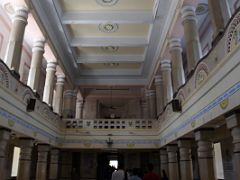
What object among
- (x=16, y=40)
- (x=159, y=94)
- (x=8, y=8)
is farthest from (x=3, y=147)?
(x=159, y=94)

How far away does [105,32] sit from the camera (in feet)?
38.2

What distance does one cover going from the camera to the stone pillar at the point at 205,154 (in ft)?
19.9

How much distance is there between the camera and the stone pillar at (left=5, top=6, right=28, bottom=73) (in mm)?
7305

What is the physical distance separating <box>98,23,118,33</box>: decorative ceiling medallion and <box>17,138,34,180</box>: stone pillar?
5.77 m

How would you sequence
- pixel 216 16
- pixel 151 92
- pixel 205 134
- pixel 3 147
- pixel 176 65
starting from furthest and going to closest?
pixel 151 92 → pixel 176 65 → pixel 205 134 → pixel 3 147 → pixel 216 16

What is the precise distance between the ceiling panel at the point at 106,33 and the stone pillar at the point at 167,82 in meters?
1.69

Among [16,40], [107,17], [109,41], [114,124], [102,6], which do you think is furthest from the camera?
[114,124]

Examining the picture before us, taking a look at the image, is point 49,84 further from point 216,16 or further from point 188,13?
point 216,16

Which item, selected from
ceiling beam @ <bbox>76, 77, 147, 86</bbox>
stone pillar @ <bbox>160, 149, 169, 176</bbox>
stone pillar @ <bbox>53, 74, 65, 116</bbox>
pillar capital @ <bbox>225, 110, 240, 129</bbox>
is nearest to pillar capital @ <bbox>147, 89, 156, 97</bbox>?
ceiling beam @ <bbox>76, 77, 147, 86</bbox>

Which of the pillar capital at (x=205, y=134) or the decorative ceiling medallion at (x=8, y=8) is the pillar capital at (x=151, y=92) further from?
the pillar capital at (x=205, y=134)

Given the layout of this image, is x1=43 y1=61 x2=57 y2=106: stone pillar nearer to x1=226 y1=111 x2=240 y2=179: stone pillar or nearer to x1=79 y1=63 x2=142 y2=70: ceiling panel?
x1=79 y1=63 x2=142 y2=70: ceiling panel

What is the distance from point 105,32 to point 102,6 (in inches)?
72.5

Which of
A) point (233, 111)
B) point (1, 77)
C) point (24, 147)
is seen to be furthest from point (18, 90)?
point (233, 111)

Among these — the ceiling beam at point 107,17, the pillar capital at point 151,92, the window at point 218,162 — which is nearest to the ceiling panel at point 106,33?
the ceiling beam at point 107,17
